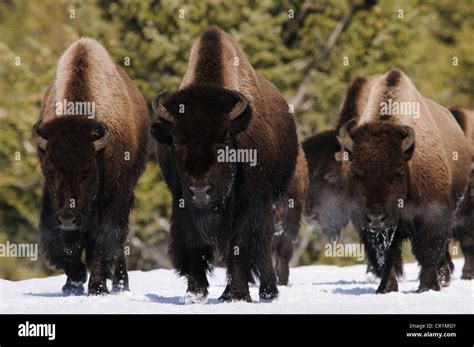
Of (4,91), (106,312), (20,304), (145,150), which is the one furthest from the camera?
(4,91)

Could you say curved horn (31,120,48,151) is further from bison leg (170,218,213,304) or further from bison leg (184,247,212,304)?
bison leg (184,247,212,304)

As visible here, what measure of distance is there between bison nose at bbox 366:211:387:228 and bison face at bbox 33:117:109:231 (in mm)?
2864

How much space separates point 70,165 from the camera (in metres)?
12.0

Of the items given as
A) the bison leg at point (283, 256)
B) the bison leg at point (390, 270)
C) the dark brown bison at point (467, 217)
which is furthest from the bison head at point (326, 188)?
the bison leg at point (390, 270)

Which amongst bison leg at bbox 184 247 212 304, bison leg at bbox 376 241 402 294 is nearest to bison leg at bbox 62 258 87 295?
bison leg at bbox 184 247 212 304

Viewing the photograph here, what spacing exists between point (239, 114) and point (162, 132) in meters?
0.80

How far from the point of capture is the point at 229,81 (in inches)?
475

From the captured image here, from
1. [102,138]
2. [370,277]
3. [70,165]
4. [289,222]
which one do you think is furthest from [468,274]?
[70,165]

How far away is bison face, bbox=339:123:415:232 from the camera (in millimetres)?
12203

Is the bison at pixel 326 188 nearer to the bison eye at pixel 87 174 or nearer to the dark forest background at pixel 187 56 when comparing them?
the bison eye at pixel 87 174

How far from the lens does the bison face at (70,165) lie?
1199 centimetres
